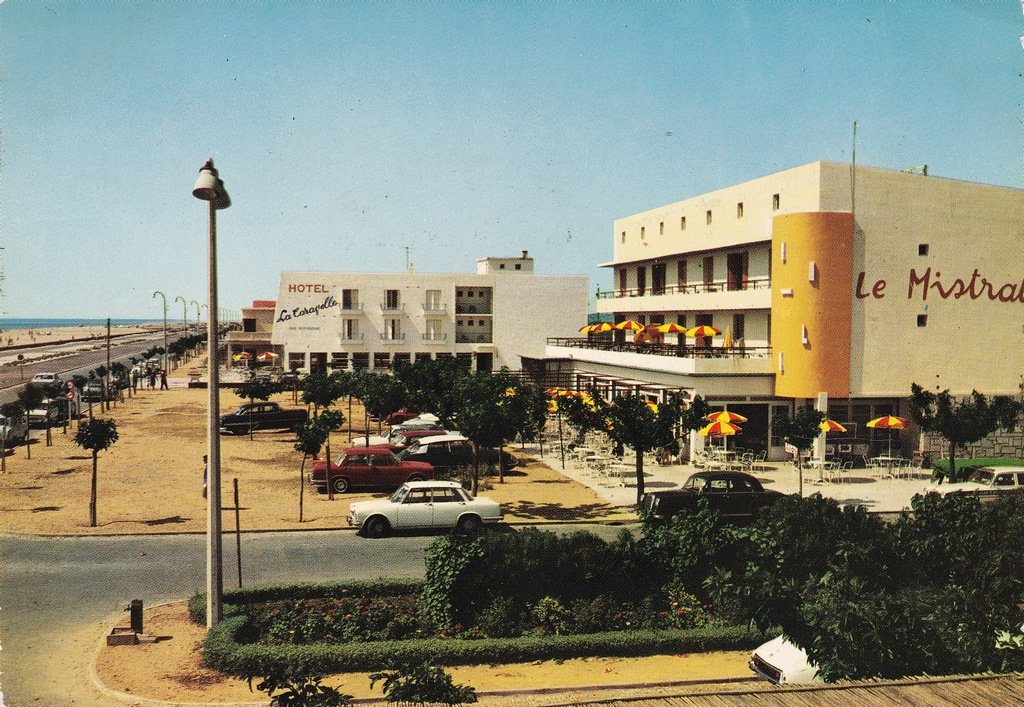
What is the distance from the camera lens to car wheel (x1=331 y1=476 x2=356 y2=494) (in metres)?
27.3

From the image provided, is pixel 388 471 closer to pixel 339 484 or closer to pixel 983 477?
pixel 339 484

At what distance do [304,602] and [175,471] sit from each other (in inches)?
712

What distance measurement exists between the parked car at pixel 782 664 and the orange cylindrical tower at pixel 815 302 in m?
23.2

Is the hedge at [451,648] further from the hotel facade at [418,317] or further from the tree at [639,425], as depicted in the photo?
the hotel facade at [418,317]

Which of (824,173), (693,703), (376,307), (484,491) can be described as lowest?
(484,491)

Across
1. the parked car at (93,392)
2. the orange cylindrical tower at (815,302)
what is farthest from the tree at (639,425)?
the parked car at (93,392)

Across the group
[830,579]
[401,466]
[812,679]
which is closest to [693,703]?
[830,579]

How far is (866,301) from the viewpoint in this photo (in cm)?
3462

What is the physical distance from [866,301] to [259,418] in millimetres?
29262

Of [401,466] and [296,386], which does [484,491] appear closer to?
[401,466]

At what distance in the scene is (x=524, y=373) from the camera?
197 feet

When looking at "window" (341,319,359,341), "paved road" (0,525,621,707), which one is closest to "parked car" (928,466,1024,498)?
"paved road" (0,525,621,707)

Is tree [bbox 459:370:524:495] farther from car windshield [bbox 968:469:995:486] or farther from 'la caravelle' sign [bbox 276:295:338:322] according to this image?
'la caravelle' sign [bbox 276:295:338:322]

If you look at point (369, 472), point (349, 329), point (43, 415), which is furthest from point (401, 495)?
point (349, 329)
